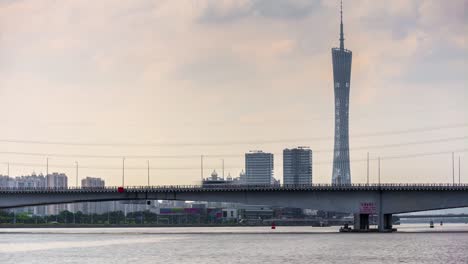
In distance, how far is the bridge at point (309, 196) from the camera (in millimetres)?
183750

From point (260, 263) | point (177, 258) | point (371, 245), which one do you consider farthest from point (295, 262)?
point (371, 245)

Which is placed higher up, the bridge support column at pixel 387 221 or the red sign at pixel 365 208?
the red sign at pixel 365 208

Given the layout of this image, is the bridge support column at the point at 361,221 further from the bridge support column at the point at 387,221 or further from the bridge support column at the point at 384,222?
the bridge support column at the point at 387,221

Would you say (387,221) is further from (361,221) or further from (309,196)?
(309,196)

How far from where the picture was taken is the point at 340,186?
614ft

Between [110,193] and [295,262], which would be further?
[110,193]

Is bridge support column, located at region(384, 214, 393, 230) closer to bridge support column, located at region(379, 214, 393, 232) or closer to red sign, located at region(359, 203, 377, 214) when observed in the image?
bridge support column, located at region(379, 214, 393, 232)

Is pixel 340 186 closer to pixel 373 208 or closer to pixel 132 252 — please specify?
pixel 373 208

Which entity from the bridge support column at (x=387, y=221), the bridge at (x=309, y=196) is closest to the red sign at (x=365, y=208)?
the bridge at (x=309, y=196)

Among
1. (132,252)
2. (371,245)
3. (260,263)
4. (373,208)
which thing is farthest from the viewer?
(373,208)

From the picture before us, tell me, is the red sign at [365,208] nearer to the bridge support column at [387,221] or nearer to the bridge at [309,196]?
the bridge at [309,196]

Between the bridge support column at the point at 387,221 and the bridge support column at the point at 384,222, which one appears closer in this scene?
the bridge support column at the point at 384,222

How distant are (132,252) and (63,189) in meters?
80.0

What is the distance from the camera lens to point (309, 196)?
7377 inches
